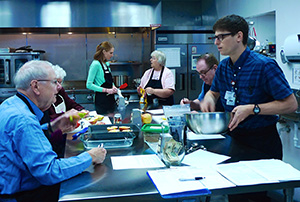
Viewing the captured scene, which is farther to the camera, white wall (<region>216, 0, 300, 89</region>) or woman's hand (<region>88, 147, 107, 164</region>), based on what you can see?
white wall (<region>216, 0, 300, 89</region>)

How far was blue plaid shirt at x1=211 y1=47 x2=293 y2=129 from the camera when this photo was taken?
233 centimetres

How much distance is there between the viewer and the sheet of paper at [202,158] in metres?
1.86

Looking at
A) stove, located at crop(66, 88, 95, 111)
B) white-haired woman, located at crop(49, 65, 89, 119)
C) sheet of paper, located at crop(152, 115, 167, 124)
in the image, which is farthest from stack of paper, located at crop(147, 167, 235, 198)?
stove, located at crop(66, 88, 95, 111)

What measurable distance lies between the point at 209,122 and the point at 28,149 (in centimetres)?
105

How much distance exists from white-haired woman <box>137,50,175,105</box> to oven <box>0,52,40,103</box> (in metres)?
2.41

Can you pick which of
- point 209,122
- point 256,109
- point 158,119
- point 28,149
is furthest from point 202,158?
point 158,119

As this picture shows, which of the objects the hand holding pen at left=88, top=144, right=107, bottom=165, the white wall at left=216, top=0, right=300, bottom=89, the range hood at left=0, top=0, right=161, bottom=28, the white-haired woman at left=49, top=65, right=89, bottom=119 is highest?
the range hood at left=0, top=0, right=161, bottom=28

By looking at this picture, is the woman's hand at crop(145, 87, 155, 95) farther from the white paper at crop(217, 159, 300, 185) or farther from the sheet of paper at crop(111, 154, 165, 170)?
the white paper at crop(217, 159, 300, 185)

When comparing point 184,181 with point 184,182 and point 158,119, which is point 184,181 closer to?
point 184,182

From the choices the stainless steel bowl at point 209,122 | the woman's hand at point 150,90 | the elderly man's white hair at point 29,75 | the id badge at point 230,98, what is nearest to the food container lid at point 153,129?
the stainless steel bowl at point 209,122

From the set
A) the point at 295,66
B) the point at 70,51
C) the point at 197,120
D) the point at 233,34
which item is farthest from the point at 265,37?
the point at 70,51

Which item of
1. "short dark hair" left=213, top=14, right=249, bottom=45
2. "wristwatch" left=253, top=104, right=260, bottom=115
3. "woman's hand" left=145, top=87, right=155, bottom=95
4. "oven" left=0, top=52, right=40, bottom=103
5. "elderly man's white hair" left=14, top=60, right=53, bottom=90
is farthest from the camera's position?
"oven" left=0, top=52, right=40, bottom=103

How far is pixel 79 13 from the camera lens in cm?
657

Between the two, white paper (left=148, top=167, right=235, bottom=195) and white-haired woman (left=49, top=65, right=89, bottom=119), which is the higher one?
white-haired woman (left=49, top=65, right=89, bottom=119)
